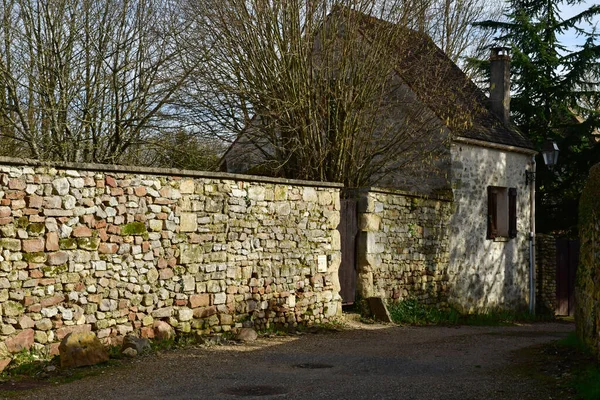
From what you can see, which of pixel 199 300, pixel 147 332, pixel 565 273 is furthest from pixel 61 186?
pixel 565 273

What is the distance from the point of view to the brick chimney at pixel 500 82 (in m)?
19.7

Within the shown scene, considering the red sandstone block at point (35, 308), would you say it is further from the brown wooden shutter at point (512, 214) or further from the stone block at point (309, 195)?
the brown wooden shutter at point (512, 214)

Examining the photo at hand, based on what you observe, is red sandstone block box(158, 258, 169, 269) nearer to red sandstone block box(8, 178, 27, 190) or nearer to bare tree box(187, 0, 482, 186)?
red sandstone block box(8, 178, 27, 190)

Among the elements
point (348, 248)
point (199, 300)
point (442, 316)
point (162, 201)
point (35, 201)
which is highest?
point (162, 201)

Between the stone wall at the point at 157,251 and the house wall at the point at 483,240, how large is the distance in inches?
185

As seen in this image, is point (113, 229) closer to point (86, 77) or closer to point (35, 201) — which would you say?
point (35, 201)

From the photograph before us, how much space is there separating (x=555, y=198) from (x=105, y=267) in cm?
1607

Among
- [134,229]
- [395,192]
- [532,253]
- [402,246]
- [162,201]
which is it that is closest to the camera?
[134,229]

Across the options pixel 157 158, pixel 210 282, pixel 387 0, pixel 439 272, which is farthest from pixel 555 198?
pixel 210 282

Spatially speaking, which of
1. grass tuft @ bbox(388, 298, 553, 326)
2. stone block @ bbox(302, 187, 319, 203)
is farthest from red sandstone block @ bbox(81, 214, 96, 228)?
grass tuft @ bbox(388, 298, 553, 326)

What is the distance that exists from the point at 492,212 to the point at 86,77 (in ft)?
31.8

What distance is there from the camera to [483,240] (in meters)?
17.8

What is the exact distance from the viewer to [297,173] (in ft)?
48.8

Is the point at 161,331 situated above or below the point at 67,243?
below
